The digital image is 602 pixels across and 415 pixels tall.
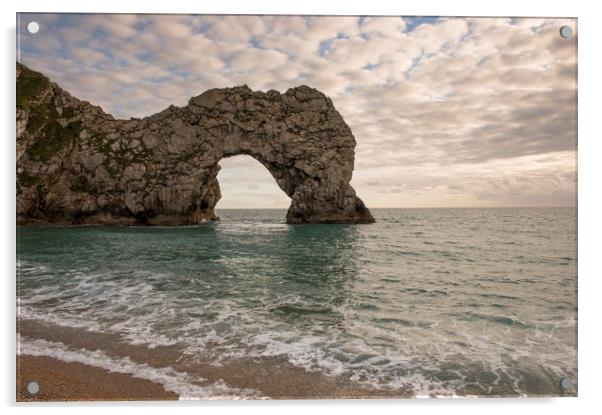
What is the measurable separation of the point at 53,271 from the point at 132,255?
15.8 ft

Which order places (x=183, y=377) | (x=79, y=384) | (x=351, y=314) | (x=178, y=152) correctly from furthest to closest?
(x=178, y=152) → (x=351, y=314) → (x=183, y=377) → (x=79, y=384)

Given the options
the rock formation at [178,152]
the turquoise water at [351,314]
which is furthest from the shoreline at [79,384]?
the rock formation at [178,152]

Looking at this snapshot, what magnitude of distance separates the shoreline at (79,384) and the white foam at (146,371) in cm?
10

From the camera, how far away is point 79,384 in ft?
17.8

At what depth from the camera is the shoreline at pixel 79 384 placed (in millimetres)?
5340

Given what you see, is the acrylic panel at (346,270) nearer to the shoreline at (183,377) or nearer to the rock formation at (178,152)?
the shoreline at (183,377)

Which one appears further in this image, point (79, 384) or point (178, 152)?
point (178, 152)

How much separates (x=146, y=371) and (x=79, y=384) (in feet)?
3.39

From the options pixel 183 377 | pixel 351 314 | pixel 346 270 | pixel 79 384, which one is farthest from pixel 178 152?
pixel 183 377

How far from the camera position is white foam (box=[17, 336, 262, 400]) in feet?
17.5

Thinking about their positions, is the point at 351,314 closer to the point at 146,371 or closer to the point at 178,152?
the point at 146,371
